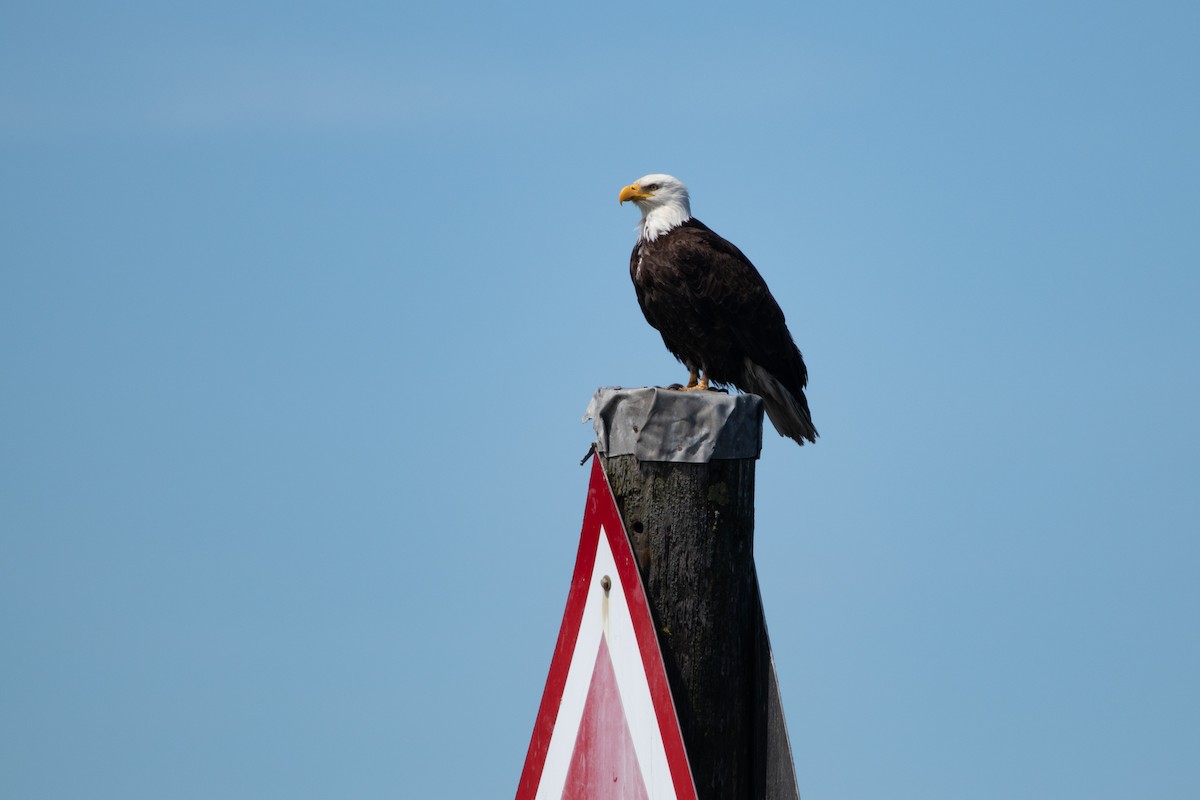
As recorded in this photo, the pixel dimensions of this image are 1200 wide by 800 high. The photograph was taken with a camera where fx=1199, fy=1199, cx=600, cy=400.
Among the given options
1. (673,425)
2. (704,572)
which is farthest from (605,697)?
(673,425)

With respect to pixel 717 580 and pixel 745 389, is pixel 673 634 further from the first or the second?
pixel 745 389

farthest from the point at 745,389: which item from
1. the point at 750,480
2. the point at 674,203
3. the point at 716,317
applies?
the point at 750,480

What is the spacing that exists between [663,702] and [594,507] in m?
0.40

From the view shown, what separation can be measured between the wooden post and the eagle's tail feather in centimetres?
348

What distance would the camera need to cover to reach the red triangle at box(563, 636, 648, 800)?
2.23 m

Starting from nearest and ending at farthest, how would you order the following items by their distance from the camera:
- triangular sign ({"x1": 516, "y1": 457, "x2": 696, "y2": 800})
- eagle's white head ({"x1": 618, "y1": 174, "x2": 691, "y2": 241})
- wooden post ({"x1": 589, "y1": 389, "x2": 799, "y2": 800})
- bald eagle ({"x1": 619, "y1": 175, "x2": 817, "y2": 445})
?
triangular sign ({"x1": 516, "y1": 457, "x2": 696, "y2": 800}) → wooden post ({"x1": 589, "y1": 389, "x2": 799, "y2": 800}) → bald eagle ({"x1": 619, "y1": 175, "x2": 817, "y2": 445}) → eagle's white head ({"x1": 618, "y1": 174, "x2": 691, "y2": 241})

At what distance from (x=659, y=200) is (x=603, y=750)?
4.48 m

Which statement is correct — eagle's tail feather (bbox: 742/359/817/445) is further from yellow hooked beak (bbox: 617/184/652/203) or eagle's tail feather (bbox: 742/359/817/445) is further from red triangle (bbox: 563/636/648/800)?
red triangle (bbox: 563/636/648/800)

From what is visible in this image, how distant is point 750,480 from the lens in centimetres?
268

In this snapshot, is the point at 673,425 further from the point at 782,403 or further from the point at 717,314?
the point at 782,403

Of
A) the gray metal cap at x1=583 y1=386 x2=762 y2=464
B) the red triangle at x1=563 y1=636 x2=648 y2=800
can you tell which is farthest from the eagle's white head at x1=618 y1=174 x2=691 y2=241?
the red triangle at x1=563 y1=636 x2=648 y2=800

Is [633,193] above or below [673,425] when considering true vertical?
above

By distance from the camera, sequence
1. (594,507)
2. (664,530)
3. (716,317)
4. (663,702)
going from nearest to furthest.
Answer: (663,702)
(594,507)
(664,530)
(716,317)

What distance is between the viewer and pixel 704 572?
8.36 feet
